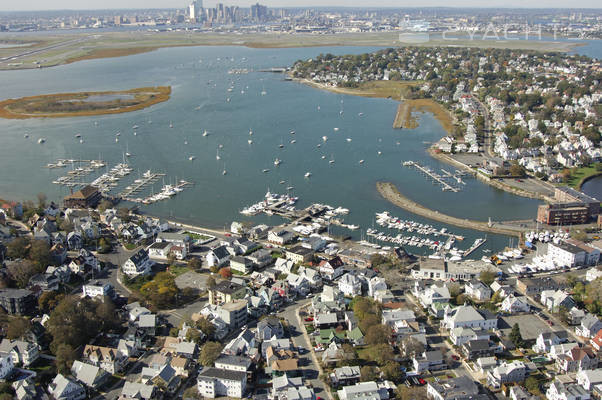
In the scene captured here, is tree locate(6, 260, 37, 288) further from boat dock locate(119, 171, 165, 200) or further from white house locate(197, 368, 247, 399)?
boat dock locate(119, 171, 165, 200)

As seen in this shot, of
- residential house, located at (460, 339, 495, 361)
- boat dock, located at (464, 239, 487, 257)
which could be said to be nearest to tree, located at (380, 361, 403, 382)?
residential house, located at (460, 339, 495, 361)

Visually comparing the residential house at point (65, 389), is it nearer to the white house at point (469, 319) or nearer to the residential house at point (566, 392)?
the white house at point (469, 319)

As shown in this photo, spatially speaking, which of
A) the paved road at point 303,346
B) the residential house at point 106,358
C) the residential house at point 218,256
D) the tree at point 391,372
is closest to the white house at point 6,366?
the residential house at point 106,358

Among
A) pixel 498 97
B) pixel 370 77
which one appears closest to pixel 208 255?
pixel 498 97

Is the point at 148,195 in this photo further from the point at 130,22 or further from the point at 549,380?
the point at 130,22

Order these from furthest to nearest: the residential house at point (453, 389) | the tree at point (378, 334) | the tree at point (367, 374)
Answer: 1. the tree at point (378, 334)
2. the tree at point (367, 374)
3. the residential house at point (453, 389)

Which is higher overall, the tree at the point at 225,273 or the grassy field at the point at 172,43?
the grassy field at the point at 172,43

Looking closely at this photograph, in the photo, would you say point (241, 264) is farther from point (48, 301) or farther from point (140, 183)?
point (140, 183)
